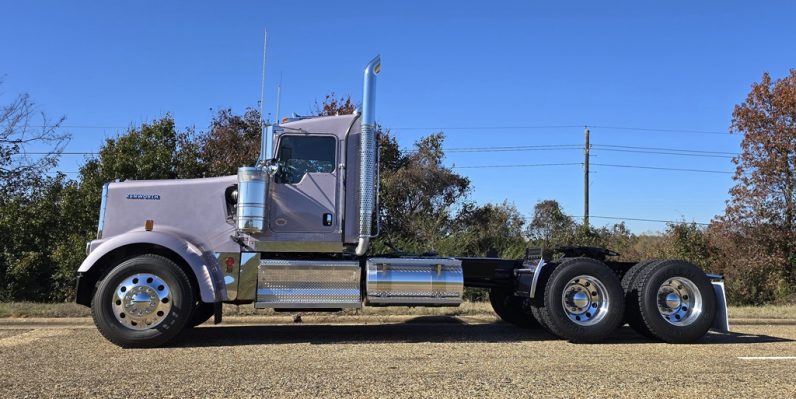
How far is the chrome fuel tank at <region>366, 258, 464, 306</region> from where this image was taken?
25.4 ft

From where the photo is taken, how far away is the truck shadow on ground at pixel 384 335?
25.7ft

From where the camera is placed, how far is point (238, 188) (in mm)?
7531

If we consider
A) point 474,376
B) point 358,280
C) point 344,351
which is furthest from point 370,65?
point 474,376

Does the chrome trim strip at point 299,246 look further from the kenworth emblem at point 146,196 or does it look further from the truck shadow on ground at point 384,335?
the kenworth emblem at point 146,196

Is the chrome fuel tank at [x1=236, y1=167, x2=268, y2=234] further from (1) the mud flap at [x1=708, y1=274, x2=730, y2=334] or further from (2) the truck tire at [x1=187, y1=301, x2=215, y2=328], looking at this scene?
(1) the mud flap at [x1=708, y1=274, x2=730, y2=334]

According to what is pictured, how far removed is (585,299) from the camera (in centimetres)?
793

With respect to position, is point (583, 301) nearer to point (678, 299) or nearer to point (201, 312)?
point (678, 299)

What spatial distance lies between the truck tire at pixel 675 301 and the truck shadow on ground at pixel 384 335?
1.18ft

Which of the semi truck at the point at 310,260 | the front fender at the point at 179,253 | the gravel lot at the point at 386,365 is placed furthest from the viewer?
the semi truck at the point at 310,260

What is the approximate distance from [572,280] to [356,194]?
304 centimetres

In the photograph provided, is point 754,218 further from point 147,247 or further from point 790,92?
point 147,247

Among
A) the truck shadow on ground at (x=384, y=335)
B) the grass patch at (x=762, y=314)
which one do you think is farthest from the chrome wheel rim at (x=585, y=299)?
the grass patch at (x=762, y=314)

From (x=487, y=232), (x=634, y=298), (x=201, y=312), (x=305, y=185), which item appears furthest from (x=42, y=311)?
(x=487, y=232)

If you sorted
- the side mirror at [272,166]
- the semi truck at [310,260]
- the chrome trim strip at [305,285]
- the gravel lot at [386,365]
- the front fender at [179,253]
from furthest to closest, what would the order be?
the side mirror at [272,166], the chrome trim strip at [305,285], the semi truck at [310,260], the front fender at [179,253], the gravel lot at [386,365]
